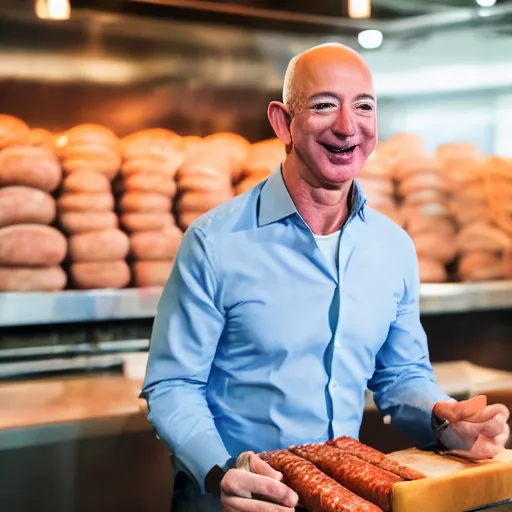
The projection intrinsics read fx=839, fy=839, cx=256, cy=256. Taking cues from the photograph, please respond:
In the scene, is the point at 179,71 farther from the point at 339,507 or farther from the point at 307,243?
the point at 339,507

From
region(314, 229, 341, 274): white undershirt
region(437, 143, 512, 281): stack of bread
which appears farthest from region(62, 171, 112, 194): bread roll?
region(437, 143, 512, 281): stack of bread

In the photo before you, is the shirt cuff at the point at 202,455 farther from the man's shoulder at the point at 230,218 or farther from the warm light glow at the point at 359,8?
the warm light glow at the point at 359,8

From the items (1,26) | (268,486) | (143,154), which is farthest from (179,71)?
(268,486)

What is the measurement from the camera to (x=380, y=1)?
8.16ft

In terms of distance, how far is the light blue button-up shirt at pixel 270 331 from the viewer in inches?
51.2

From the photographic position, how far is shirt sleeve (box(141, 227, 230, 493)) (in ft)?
4.09

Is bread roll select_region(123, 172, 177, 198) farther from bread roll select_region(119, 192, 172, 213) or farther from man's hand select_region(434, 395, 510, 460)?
man's hand select_region(434, 395, 510, 460)

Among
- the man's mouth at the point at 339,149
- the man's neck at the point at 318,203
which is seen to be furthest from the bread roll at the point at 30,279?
the man's mouth at the point at 339,149

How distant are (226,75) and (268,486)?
1.61 metres

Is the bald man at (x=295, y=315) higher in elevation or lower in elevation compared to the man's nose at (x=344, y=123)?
lower

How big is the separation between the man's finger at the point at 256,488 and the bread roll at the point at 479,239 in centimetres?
154

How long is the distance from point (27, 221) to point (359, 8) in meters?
1.19

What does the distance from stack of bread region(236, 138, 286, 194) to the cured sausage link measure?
1192mm

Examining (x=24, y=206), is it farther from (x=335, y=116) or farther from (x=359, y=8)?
(x=359, y=8)
